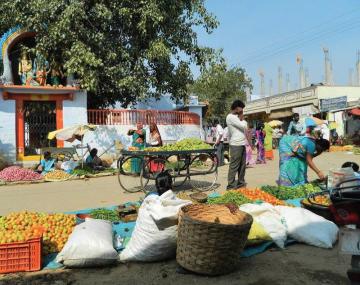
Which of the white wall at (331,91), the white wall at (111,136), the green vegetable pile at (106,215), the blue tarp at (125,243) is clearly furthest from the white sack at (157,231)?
the white wall at (331,91)

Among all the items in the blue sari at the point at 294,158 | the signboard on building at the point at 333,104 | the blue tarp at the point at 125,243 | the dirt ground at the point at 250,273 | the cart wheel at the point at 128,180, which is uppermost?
the signboard on building at the point at 333,104

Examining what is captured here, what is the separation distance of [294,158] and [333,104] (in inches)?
881

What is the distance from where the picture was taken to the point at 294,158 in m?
7.22

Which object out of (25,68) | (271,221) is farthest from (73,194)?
(25,68)

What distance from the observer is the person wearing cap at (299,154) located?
6.99 meters

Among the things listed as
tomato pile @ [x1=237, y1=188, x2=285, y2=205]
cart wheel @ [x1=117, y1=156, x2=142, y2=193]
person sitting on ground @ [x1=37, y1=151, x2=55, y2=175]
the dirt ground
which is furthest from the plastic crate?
person sitting on ground @ [x1=37, y1=151, x2=55, y2=175]

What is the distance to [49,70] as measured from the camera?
1586 centimetres

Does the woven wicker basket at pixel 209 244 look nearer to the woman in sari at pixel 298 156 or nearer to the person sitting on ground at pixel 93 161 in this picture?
the woman in sari at pixel 298 156

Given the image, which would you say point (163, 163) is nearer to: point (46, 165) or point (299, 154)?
point (299, 154)

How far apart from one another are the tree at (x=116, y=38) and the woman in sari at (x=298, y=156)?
887cm

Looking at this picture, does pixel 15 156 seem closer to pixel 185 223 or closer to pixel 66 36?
pixel 66 36

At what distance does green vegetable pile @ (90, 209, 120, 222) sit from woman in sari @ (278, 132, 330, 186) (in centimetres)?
311

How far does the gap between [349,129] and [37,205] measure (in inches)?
932

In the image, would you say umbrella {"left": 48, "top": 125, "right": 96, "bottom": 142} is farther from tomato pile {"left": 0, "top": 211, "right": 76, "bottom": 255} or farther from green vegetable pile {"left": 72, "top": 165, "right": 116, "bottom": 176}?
tomato pile {"left": 0, "top": 211, "right": 76, "bottom": 255}
